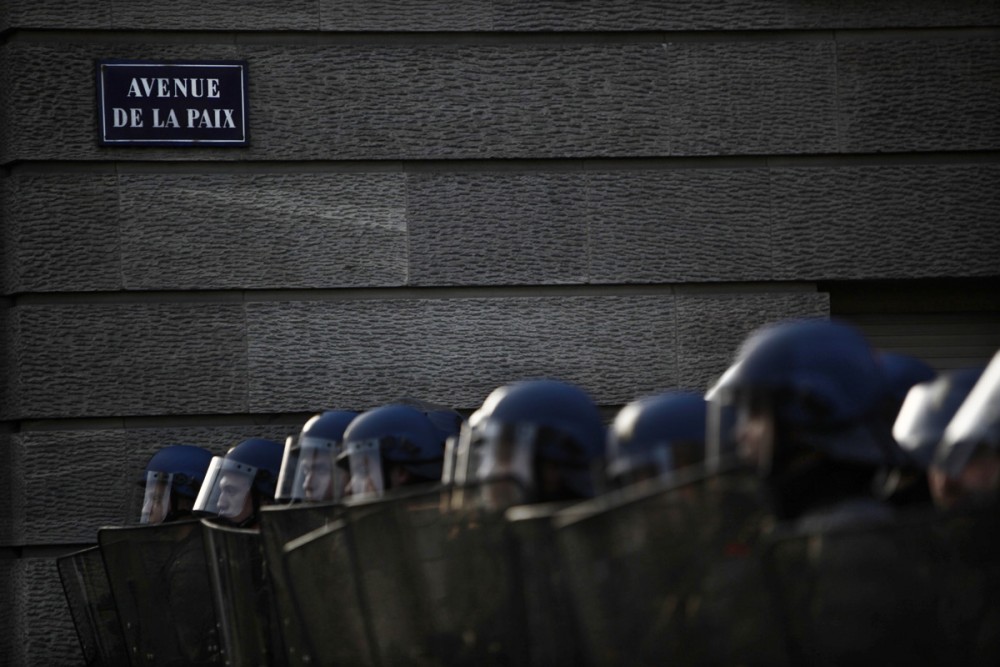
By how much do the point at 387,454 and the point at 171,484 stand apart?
95.4 inches

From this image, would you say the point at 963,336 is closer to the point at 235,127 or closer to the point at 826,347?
the point at 235,127

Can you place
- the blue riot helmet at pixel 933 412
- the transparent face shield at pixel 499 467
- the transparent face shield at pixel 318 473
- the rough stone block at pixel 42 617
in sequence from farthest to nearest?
1. the rough stone block at pixel 42 617
2. the transparent face shield at pixel 318 473
3. the blue riot helmet at pixel 933 412
4. the transparent face shield at pixel 499 467

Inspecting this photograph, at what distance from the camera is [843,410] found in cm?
364

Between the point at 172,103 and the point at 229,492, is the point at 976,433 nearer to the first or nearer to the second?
the point at 229,492

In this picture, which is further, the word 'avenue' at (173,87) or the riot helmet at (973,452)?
the word 'avenue' at (173,87)

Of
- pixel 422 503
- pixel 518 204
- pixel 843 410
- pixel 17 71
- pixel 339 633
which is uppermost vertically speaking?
pixel 17 71

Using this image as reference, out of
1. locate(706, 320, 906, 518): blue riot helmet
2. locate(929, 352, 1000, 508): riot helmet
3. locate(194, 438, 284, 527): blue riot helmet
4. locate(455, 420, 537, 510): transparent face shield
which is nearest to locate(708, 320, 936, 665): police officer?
locate(706, 320, 906, 518): blue riot helmet

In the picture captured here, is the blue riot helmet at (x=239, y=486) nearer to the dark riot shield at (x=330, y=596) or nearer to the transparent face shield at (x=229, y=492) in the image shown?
the transparent face shield at (x=229, y=492)

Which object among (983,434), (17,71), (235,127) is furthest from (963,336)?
(983,434)

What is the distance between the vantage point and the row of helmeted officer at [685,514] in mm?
3100

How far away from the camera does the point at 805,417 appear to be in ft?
11.8

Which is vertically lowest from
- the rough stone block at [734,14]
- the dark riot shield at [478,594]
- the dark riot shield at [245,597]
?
the dark riot shield at [245,597]

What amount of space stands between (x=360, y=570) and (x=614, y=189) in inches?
183

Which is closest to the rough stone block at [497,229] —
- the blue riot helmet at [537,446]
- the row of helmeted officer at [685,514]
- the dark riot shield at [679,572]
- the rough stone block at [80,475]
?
the rough stone block at [80,475]
